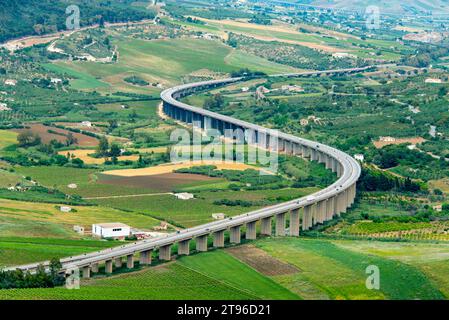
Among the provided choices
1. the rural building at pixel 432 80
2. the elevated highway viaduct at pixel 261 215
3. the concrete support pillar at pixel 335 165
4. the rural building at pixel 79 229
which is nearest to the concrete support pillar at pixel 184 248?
the elevated highway viaduct at pixel 261 215

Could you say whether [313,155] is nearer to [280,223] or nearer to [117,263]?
[280,223]

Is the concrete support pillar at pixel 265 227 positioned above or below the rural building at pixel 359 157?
above

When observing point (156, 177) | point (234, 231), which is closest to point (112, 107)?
point (156, 177)

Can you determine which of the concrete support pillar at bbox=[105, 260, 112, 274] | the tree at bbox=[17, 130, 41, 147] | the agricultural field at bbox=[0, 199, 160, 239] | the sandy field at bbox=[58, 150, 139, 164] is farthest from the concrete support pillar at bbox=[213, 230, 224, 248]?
the tree at bbox=[17, 130, 41, 147]

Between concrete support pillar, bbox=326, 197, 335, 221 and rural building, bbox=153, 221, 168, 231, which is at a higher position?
rural building, bbox=153, 221, 168, 231

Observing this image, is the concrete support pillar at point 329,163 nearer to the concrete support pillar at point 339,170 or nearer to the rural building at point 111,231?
the concrete support pillar at point 339,170

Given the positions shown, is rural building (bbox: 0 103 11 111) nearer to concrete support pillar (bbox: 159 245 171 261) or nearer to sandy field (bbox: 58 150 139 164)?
sandy field (bbox: 58 150 139 164)

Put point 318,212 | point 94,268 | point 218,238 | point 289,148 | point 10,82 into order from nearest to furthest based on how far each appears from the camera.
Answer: point 94,268 → point 218,238 → point 318,212 → point 289,148 → point 10,82

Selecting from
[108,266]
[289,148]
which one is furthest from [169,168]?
[108,266]
